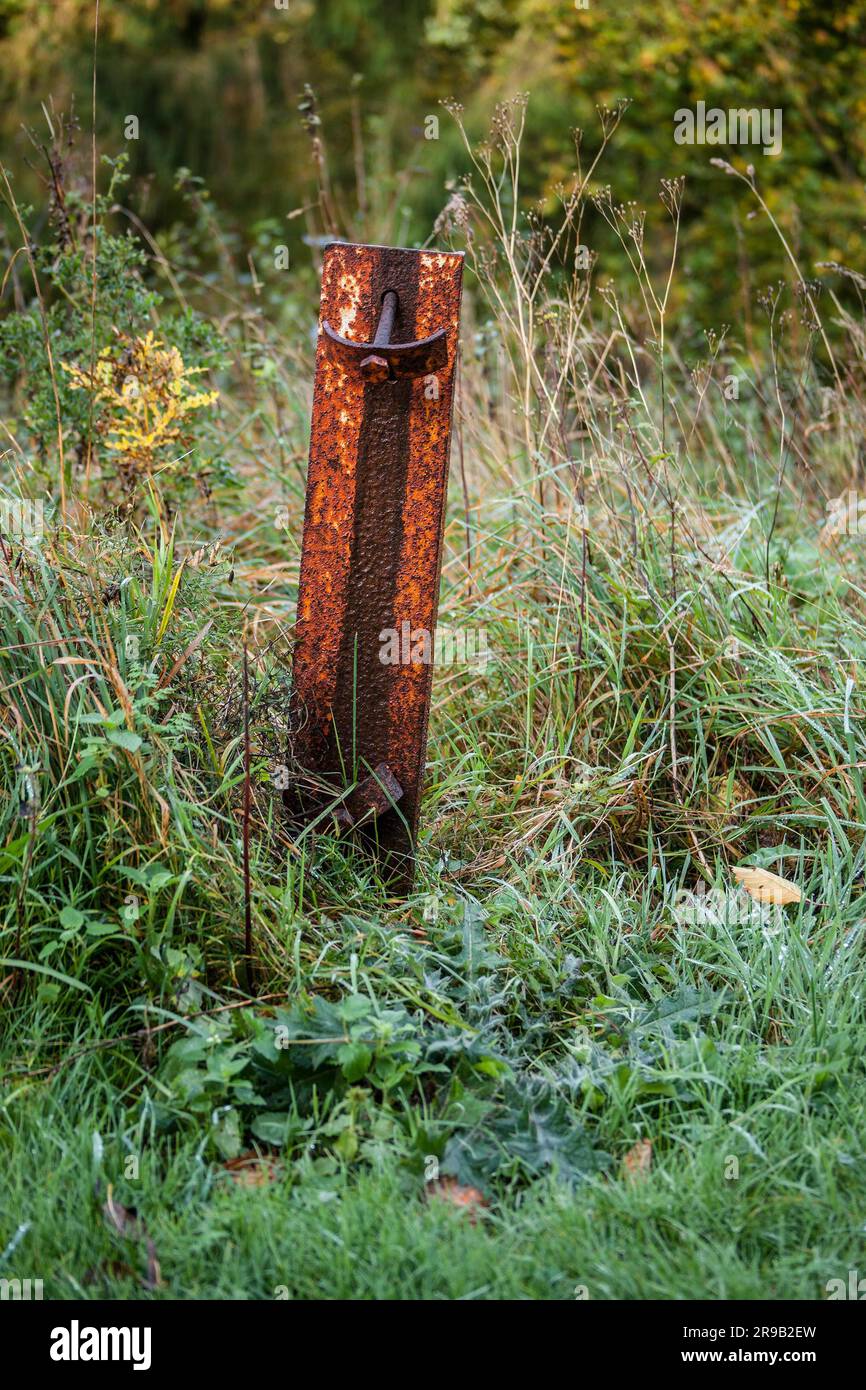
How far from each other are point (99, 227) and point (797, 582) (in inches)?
91.4

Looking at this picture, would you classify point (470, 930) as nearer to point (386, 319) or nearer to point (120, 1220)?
point (120, 1220)

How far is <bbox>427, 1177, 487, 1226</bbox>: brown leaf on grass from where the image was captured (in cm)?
199

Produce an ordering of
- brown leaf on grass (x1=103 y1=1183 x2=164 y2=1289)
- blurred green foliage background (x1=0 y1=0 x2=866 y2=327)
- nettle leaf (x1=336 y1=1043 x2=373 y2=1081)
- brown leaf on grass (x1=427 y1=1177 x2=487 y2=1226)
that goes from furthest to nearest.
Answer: blurred green foliage background (x1=0 y1=0 x2=866 y2=327) < nettle leaf (x1=336 y1=1043 x2=373 y2=1081) < brown leaf on grass (x1=427 y1=1177 x2=487 y2=1226) < brown leaf on grass (x1=103 y1=1183 x2=164 y2=1289)

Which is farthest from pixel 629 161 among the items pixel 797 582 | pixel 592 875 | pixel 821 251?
pixel 592 875

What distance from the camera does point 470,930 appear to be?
8.30ft

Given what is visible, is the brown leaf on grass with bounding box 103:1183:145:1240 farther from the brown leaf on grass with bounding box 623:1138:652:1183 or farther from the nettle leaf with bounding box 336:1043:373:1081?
the brown leaf on grass with bounding box 623:1138:652:1183

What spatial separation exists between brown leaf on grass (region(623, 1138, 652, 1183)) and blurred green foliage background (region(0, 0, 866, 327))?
6.13 m

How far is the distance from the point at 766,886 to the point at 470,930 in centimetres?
73

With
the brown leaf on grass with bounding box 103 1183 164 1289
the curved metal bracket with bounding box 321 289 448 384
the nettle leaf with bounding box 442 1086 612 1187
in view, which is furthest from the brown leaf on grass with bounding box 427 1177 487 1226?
the curved metal bracket with bounding box 321 289 448 384

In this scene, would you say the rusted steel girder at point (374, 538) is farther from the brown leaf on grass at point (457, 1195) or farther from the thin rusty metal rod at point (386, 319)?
the brown leaf on grass at point (457, 1195)

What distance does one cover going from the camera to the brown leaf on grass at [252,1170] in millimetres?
2035

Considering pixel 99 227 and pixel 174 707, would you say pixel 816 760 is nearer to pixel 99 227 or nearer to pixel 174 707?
pixel 174 707

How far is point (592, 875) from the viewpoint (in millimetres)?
2893

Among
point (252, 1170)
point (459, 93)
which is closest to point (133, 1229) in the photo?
point (252, 1170)
